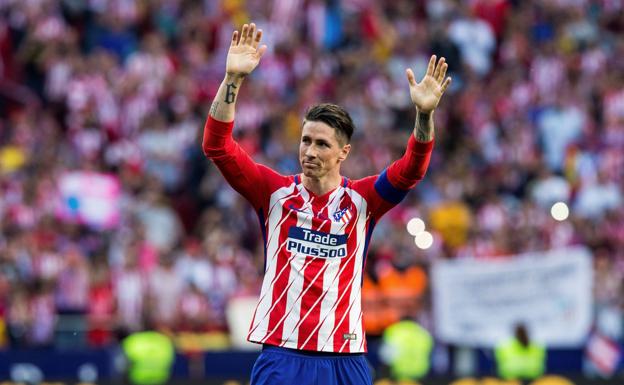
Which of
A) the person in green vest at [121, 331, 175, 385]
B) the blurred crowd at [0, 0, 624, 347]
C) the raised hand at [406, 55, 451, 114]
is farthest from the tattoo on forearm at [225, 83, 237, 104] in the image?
the blurred crowd at [0, 0, 624, 347]

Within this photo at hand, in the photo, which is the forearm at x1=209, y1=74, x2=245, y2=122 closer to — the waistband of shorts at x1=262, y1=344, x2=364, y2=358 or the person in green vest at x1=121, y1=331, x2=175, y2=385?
the waistband of shorts at x1=262, y1=344, x2=364, y2=358

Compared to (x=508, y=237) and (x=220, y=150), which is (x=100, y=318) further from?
(x=220, y=150)

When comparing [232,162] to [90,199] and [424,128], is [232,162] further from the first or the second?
[90,199]

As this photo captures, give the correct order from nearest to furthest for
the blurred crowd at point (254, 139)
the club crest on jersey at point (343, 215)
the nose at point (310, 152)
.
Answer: the nose at point (310, 152) < the club crest on jersey at point (343, 215) < the blurred crowd at point (254, 139)

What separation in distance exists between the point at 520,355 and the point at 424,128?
805cm

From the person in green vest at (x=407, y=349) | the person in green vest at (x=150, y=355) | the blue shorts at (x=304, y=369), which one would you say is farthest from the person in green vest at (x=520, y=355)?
the blue shorts at (x=304, y=369)

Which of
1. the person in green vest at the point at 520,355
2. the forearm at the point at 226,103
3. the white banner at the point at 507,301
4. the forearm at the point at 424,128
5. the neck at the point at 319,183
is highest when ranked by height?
the forearm at the point at 226,103

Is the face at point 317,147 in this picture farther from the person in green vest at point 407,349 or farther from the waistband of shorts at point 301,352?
the person in green vest at point 407,349

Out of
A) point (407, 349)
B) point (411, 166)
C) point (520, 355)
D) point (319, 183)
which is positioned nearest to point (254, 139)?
point (407, 349)

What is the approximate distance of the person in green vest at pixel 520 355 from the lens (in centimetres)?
1450

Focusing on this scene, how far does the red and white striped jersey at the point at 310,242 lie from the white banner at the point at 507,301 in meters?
9.31

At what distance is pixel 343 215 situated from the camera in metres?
7.14

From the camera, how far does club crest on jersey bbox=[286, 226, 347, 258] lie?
23.1ft

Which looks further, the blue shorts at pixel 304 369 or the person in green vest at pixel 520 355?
the person in green vest at pixel 520 355
